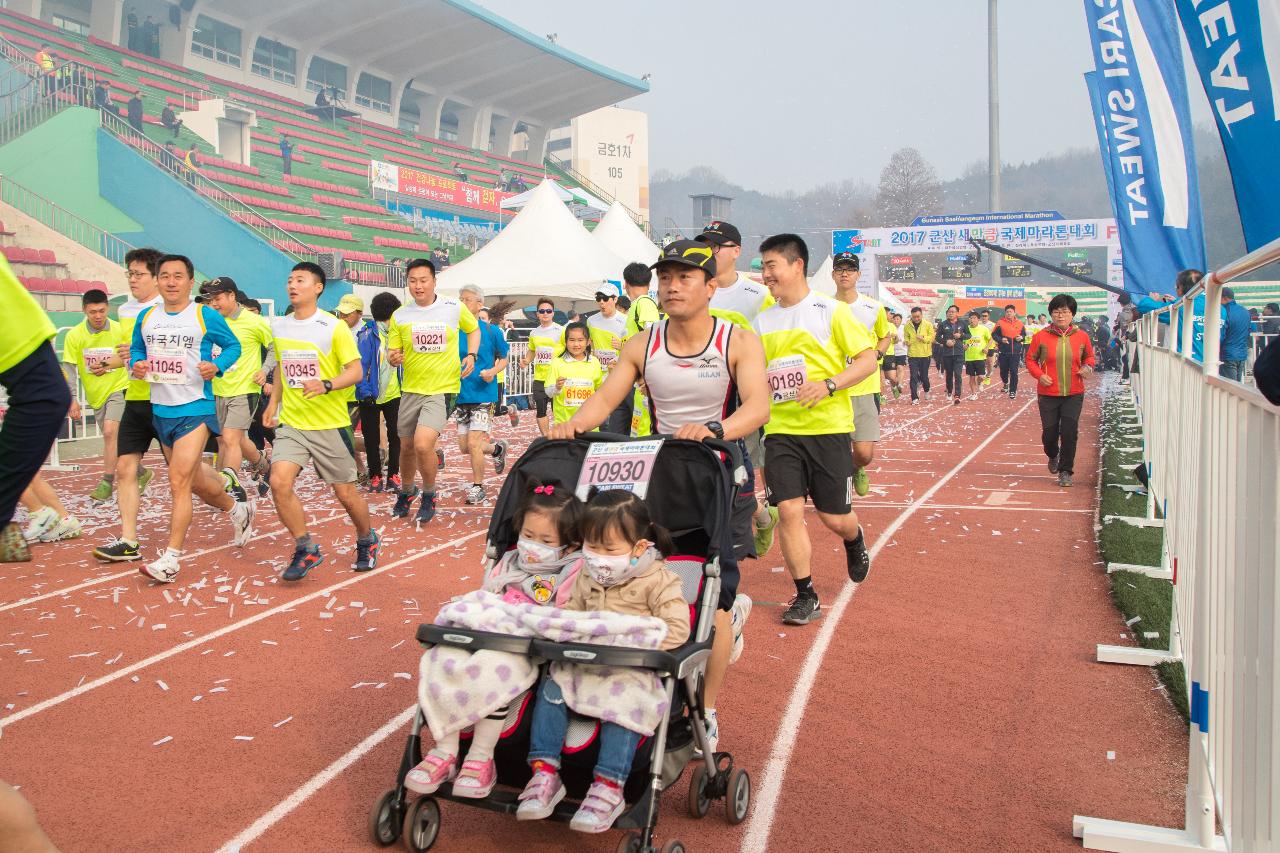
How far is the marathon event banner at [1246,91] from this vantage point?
309cm

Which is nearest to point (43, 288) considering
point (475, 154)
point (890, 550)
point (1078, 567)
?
point (890, 550)

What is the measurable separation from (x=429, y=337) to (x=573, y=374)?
1535 mm

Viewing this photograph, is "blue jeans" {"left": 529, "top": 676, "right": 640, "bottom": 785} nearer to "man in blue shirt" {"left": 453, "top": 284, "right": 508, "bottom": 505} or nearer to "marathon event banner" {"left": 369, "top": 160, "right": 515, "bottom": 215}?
"man in blue shirt" {"left": 453, "top": 284, "right": 508, "bottom": 505}

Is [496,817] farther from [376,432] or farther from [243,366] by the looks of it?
[376,432]

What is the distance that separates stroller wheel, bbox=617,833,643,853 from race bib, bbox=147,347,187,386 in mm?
5877

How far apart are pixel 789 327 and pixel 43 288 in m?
17.4

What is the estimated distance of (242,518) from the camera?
28.8ft

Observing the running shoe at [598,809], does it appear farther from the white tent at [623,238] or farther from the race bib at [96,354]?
the white tent at [623,238]

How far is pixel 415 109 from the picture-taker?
61.1 meters

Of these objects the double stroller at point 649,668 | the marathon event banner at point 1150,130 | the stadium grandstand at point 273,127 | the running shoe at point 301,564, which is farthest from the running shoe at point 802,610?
the stadium grandstand at point 273,127

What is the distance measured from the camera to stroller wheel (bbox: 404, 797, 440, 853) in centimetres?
363

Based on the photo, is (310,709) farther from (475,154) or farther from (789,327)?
(475,154)

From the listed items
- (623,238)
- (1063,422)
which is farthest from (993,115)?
(1063,422)

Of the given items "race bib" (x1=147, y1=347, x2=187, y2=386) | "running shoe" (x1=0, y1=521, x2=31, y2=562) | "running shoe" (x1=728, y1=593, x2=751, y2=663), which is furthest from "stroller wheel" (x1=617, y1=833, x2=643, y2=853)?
"race bib" (x1=147, y1=347, x2=187, y2=386)
